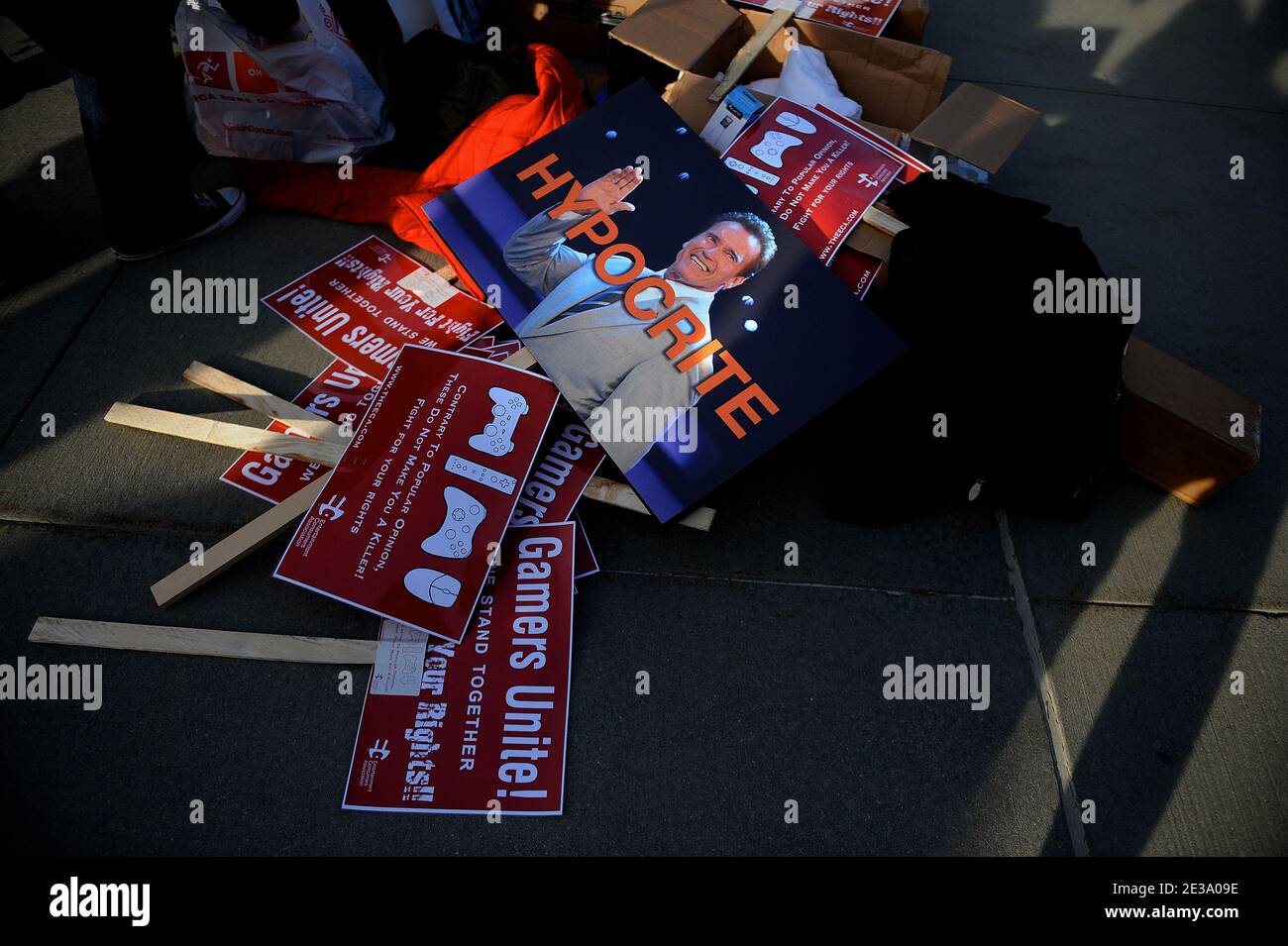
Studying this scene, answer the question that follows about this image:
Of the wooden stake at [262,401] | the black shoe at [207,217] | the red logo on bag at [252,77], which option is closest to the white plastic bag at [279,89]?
the red logo on bag at [252,77]

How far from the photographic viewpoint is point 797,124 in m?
2.24

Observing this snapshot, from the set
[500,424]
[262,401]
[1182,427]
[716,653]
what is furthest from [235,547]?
[1182,427]

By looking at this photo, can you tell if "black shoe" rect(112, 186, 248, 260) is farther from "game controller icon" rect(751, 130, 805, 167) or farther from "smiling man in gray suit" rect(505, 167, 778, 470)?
"game controller icon" rect(751, 130, 805, 167)

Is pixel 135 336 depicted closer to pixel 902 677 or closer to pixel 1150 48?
pixel 902 677

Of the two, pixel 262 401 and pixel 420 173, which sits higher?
pixel 420 173

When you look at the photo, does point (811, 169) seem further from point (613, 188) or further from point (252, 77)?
point (252, 77)

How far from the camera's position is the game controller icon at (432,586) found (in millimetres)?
1683

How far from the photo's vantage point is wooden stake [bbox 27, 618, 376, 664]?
1661 mm

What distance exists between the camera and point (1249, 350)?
7.79ft

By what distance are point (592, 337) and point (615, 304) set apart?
0.34 ft

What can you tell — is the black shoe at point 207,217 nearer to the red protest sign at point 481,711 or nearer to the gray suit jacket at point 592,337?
the gray suit jacket at point 592,337

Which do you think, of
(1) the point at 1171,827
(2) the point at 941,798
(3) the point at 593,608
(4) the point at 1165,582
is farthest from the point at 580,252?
(1) the point at 1171,827

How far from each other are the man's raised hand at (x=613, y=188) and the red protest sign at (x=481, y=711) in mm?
995

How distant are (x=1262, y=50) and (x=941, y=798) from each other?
4.03m
